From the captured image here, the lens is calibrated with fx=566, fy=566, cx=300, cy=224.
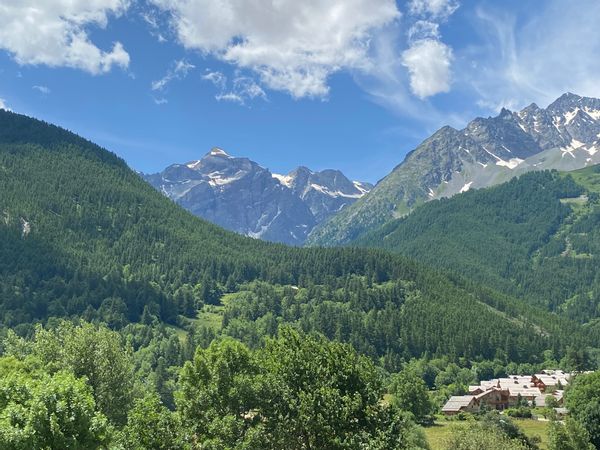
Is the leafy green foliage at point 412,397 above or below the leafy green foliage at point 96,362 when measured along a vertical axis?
below

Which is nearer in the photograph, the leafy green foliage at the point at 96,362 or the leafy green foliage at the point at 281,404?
the leafy green foliage at the point at 281,404

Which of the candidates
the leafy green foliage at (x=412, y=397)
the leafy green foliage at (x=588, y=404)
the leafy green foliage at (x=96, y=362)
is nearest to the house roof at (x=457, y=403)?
the leafy green foliage at (x=412, y=397)

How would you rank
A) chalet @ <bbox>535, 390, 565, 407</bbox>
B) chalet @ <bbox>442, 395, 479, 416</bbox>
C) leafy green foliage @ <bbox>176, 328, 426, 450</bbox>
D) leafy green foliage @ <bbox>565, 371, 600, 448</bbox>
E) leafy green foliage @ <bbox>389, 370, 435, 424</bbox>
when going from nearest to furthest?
leafy green foliage @ <bbox>176, 328, 426, 450</bbox> → leafy green foliage @ <bbox>565, 371, 600, 448</bbox> → leafy green foliage @ <bbox>389, 370, 435, 424</bbox> → chalet @ <bbox>442, 395, 479, 416</bbox> → chalet @ <bbox>535, 390, 565, 407</bbox>

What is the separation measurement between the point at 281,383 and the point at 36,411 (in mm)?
23496

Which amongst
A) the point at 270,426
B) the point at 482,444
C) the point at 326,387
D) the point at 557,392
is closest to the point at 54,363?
the point at 270,426

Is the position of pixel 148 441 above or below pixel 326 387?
below

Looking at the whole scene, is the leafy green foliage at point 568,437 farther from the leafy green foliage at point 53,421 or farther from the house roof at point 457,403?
the house roof at point 457,403

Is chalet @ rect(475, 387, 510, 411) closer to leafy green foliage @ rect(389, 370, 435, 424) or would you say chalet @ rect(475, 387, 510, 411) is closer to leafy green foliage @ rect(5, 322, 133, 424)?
leafy green foliage @ rect(389, 370, 435, 424)

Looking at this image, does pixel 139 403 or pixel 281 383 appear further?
pixel 281 383

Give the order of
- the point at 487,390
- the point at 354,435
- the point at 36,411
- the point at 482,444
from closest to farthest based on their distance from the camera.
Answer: the point at 36,411
the point at 354,435
the point at 482,444
the point at 487,390

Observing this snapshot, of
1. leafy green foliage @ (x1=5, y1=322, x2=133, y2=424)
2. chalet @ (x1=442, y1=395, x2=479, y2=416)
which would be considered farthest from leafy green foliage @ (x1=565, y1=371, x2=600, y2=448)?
leafy green foliage @ (x1=5, y1=322, x2=133, y2=424)

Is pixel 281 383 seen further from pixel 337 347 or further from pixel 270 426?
pixel 337 347

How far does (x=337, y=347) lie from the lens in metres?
54.3

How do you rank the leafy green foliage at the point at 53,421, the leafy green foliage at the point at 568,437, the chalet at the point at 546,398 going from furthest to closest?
1. the chalet at the point at 546,398
2. the leafy green foliage at the point at 568,437
3. the leafy green foliage at the point at 53,421
